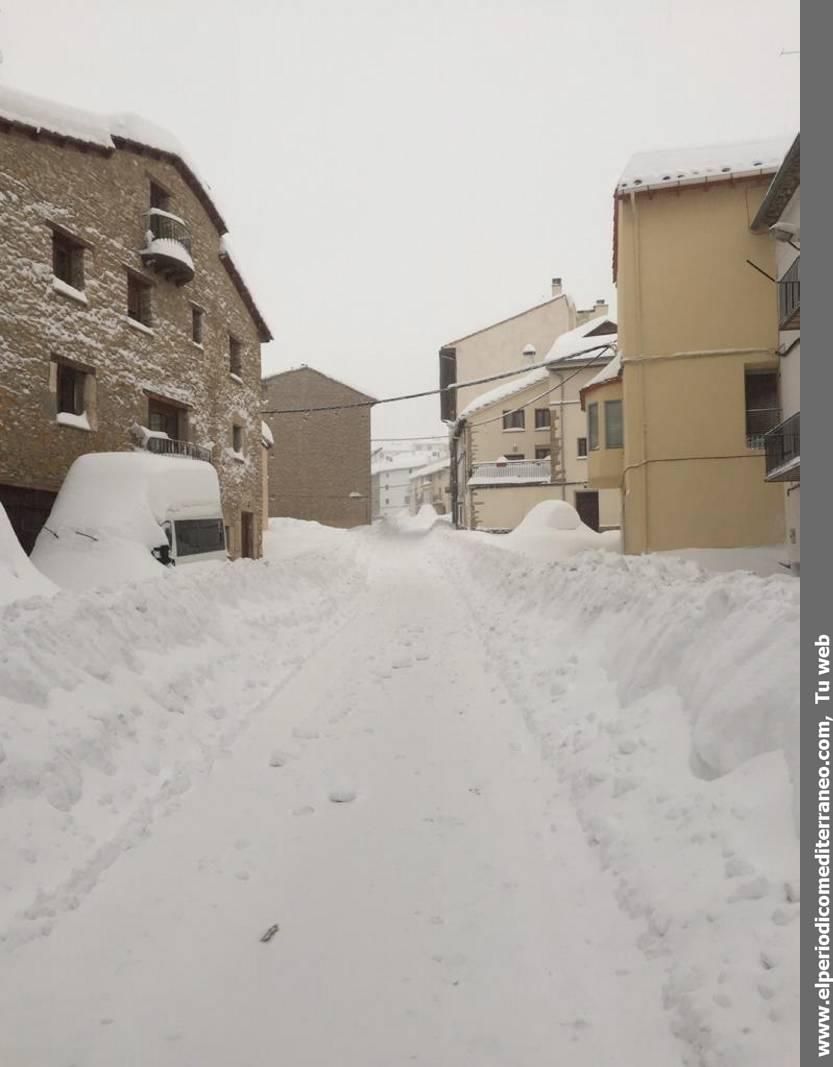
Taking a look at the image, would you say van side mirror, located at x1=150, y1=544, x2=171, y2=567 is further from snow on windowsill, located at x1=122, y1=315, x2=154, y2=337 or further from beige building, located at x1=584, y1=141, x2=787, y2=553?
beige building, located at x1=584, y1=141, x2=787, y2=553

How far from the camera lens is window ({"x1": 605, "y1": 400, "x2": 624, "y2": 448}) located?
1916 centimetres

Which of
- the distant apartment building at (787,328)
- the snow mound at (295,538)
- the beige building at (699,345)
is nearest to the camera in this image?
the distant apartment building at (787,328)

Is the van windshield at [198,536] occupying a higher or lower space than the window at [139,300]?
lower

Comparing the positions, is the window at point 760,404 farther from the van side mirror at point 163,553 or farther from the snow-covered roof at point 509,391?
the snow-covered roof at point 509,391

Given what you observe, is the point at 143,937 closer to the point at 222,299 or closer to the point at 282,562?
the point at 282,562

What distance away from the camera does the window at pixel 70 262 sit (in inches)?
546

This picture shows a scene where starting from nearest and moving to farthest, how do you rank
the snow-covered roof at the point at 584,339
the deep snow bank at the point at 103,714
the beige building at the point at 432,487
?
1. the deep snow bank at the point at 103,714
2. the snow-covered roof at the point at 584,339
3. the beige building at the point at 432,487

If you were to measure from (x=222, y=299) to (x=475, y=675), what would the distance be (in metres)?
18.1

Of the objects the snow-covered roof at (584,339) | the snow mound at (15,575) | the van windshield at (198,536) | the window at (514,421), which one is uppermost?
the snow-covered roof at (584,339)

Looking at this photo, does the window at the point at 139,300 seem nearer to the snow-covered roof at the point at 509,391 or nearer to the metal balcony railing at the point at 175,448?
the metal balcony railing at the point at 175,448

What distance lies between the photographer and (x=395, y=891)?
277cm

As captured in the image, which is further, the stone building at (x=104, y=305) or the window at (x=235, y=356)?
the window at (x=235, y=356)

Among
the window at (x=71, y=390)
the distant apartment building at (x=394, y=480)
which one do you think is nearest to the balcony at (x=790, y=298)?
the window at (x=71, y=390)

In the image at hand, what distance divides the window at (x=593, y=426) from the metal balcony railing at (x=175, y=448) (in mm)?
12919
